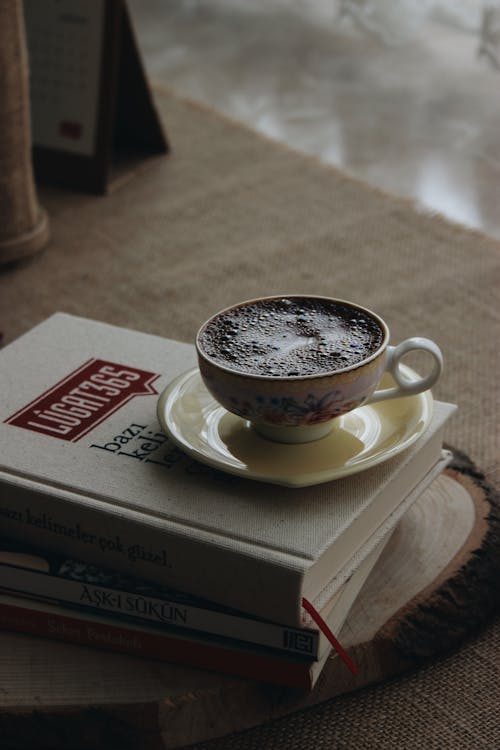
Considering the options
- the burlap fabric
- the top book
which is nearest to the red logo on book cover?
the top book

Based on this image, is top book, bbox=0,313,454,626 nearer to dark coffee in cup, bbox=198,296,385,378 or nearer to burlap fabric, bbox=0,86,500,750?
dark coffee in cup, bbox=198,296,385,378

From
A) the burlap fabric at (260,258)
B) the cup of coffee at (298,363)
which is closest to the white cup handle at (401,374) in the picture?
the cup of coffee at (298,363)

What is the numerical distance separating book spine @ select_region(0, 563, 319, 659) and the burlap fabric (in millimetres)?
474

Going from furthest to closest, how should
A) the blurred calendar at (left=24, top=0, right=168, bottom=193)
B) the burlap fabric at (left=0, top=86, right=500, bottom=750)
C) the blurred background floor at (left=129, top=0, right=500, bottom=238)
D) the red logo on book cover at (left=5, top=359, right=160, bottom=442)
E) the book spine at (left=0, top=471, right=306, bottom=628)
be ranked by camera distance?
the blurred background floor at (left=129, top=0, right=500, bottom=238), the blurred calendar at (left=24, top=0, right=168, bottom=193), the burlap fabric at (left=0, top=86, right=500, bottom=750), the red logo on book cover at (left=5, top=359, right=160, bottom=442), the book spine at (left=0, top=471, right=306, bottom=628)

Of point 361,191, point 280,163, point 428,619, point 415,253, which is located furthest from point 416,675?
point 280,163

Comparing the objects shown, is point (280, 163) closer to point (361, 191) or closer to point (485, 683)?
point (361, 191)

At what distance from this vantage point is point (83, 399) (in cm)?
74

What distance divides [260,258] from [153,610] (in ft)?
3.16

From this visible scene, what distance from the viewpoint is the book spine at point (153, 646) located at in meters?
0.63

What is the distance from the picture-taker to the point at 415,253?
5.06ft

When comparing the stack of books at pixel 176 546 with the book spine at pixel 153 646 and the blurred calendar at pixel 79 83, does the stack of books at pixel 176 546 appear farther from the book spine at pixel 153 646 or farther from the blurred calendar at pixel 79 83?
the blurred calendar at pixel 79 83

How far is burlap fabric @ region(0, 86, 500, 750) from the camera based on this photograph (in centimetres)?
133

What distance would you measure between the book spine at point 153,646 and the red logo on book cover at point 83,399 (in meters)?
0.12

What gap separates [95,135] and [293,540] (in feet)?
4.20
